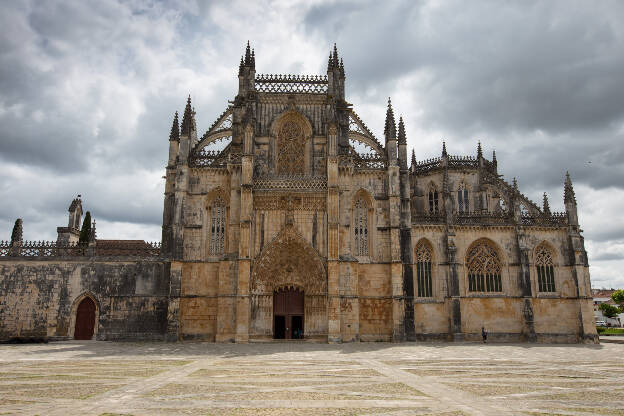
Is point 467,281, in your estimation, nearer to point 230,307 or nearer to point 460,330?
point 460,330

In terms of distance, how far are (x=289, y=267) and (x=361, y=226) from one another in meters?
6.15

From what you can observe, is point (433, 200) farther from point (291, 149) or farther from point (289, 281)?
point (289, 281)

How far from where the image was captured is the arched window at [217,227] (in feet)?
102

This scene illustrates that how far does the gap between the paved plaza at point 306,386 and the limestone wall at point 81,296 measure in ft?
34.3

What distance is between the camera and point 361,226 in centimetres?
3167

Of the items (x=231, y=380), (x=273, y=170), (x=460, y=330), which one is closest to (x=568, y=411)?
(x=231, y=380)

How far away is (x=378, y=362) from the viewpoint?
17656 millimetres

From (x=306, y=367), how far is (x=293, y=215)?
50.5 feet

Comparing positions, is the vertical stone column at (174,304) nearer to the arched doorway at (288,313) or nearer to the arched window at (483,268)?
the arched doorway at (288,313)

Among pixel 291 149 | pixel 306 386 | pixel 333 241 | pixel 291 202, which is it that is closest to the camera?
pixel 306 386

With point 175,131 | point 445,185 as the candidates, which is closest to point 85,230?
point 175,131

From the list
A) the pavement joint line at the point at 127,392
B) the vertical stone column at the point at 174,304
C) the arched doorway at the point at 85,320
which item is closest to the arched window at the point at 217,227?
the vertical stone column at the point at 174,304

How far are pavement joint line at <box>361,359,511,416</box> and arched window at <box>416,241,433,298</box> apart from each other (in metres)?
18.6

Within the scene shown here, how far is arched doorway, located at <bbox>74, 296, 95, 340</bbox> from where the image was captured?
29.0 m
